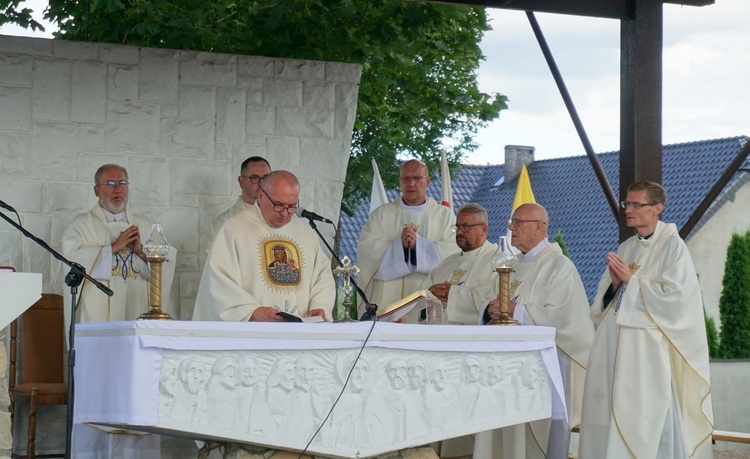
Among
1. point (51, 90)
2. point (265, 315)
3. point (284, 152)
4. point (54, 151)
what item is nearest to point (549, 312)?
point (265, 315)

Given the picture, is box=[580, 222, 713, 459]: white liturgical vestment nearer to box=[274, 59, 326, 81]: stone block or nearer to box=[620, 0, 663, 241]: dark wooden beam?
box=[620, 0, 663, 241]: dark wooden beam

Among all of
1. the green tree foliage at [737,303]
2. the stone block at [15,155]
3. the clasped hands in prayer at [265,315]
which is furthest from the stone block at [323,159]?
the green tree foliage at [737,303]

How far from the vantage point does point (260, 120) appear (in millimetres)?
9219

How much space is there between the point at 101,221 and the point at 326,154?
201cm

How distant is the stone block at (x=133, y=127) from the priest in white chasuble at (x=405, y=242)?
1.75m

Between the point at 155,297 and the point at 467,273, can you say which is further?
the point at 467,273

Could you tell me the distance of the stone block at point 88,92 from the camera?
8.64m

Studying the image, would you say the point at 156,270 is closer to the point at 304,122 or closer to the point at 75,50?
the point at 75,50

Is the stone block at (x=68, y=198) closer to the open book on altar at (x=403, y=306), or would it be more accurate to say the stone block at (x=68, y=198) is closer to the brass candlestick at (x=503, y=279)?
the open book on altar at (x=403, y=306)

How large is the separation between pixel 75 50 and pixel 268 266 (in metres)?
2.69

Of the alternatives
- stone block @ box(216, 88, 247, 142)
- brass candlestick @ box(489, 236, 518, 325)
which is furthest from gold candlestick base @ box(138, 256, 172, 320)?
stone block @ box(216, 88, 247, 142)

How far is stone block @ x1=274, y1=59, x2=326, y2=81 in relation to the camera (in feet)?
30.6

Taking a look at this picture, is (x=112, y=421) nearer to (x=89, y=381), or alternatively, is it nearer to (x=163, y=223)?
(x=89, y=381)

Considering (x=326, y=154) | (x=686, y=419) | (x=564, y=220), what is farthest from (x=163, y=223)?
(x=564, y=220)
